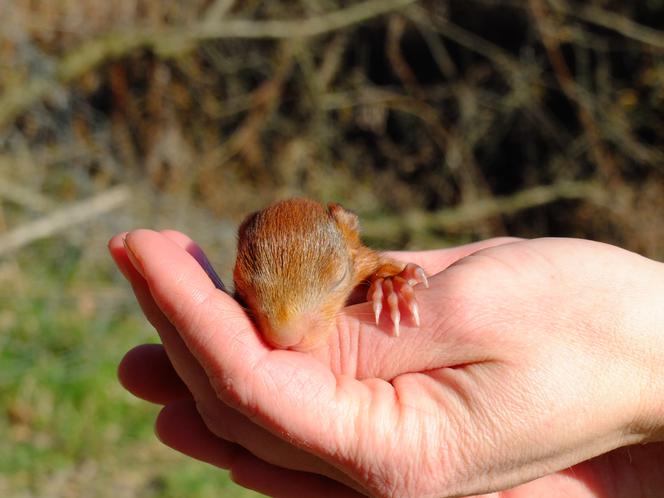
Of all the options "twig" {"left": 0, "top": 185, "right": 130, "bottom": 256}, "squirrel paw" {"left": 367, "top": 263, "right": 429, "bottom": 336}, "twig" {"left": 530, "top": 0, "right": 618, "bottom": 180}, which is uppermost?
"twig" {"left": 530, "top": 0, "right": 618, "bottom": 180}

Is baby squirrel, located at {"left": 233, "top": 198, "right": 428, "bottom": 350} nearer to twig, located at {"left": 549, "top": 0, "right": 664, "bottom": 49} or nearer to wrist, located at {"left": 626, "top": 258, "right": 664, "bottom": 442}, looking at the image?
wrist, located at {"left": 626, "top": 258, "right": 664, "bottom": 442}

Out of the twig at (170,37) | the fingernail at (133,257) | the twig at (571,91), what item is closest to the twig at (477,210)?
the twig at (571,91)

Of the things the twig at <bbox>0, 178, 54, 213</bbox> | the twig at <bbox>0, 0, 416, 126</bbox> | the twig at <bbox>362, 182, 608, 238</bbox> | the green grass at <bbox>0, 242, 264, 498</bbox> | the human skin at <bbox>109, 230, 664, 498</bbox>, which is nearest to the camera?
the human skin at <bbox>109, 230, 664, 498</bbox>

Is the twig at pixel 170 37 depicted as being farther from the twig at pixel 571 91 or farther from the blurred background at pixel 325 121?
the twig at pixel 571 91

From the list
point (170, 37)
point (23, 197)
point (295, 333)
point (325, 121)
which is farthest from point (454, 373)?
point (325, 121)

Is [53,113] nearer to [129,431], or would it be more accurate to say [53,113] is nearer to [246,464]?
[129,431]

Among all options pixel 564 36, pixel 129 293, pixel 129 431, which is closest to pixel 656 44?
pixel 564 36

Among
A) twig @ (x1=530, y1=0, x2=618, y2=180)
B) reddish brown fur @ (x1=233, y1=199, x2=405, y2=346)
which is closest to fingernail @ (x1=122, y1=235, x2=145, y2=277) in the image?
reddish brown fur @ (x1=233, y1=199, x2=405, y2=346)
